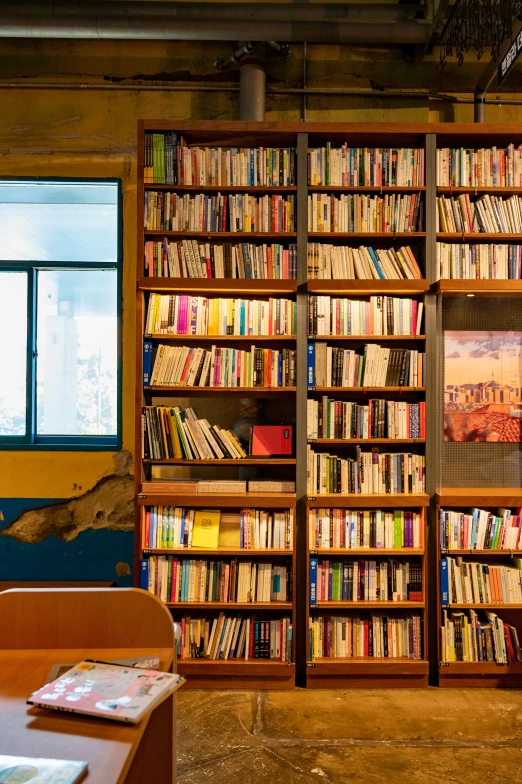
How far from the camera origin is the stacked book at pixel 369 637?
10.6ft

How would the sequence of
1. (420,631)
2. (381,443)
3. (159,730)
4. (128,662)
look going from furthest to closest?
(381,443), (420,631), (159,730), (128,662)

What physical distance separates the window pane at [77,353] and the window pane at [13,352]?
0.38 ft

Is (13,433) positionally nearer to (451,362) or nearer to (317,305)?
(317,305)

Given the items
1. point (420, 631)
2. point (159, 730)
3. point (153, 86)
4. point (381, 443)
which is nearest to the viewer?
point (159, 730)

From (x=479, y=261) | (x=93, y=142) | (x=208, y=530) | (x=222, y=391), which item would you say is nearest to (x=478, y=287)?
(x=479, y=261)

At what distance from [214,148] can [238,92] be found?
2.79 ft

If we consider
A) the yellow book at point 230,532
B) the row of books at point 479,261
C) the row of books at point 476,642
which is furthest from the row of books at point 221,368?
the row of books at point 476,642

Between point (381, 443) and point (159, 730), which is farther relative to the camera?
point (381, 443)

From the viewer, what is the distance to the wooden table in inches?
44.1

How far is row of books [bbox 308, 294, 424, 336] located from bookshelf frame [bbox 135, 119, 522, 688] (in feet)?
0.18

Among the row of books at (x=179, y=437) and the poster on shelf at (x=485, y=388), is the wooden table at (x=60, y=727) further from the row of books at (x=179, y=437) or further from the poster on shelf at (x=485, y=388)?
the poster on shelf at (x=485, y=388)

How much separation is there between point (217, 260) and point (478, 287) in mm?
1497

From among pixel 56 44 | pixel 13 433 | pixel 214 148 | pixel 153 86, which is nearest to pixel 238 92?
pixel 153 86

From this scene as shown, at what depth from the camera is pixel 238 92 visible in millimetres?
3965
